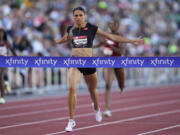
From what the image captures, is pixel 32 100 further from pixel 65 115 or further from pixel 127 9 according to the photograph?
pixel 127 9

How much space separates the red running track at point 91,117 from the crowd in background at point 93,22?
6.13 ft

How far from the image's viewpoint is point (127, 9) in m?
27.0

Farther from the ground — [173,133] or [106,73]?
[106,73]

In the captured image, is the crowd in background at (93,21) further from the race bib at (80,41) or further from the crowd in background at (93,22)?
the race bib at (80,41)

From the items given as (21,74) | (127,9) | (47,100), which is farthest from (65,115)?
(127,9)

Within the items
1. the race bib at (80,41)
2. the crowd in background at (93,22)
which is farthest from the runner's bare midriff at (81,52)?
the crowd in background at (93,22)

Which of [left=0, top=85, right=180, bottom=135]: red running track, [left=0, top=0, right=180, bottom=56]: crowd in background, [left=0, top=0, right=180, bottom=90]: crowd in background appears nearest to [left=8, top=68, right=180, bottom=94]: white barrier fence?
[left=0, top=0, right=180, bottom=90]: crowd in background

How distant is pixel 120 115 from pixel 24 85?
269 inches

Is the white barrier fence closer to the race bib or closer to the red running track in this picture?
the red running track

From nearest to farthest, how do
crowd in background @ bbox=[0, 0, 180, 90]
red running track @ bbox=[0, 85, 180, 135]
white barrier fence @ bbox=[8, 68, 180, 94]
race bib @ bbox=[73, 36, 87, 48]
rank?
race bib @ bbox=[73, 36, 87, 48] < red running track @ bbox=[0, 85, 180, 135] < white barrier fence @ bbox=[8, 68, 180, 94] < crowd in background @ bbox=[0, 0, 180, 90]

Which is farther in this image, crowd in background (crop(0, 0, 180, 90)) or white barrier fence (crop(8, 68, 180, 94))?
crowd in background (crop(0, 0, 180, 90))

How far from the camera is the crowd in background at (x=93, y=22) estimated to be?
17.7 meters

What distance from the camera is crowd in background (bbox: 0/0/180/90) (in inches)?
696

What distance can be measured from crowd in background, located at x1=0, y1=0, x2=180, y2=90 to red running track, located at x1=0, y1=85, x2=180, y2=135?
1.87m
